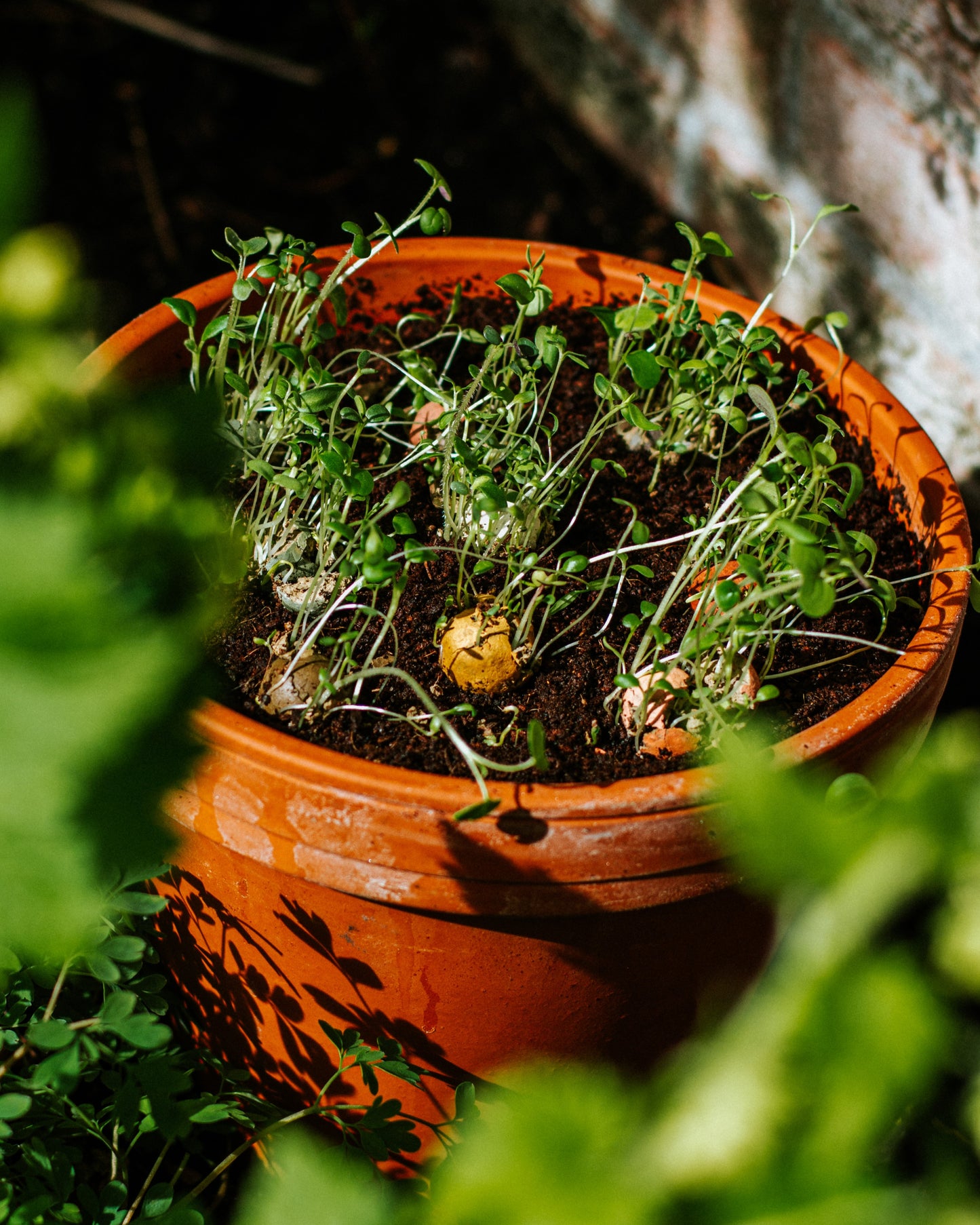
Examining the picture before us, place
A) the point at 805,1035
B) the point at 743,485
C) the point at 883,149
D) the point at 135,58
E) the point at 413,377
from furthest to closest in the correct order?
the point at 135,58 < the point at 883,149 < the point at 413,377 < the point at 743,485 < the point at 805,1035

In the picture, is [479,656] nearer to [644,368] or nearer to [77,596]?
[644,368]

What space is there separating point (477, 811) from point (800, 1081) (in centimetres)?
45

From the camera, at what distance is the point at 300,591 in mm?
1120

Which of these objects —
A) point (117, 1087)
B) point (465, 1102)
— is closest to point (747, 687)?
point (465, 1102)

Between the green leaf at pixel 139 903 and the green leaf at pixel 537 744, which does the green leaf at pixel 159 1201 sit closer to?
the green leaf at pixel 139 903

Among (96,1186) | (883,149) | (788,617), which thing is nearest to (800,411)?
(788,617)

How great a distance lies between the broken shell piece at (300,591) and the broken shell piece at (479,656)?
0.14 metres

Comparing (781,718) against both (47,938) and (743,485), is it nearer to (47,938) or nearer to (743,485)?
(743,485)

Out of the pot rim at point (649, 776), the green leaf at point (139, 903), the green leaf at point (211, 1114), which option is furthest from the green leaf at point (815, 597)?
the green leaf at point (211, 1114)

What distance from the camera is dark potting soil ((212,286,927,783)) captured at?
0.97 metres

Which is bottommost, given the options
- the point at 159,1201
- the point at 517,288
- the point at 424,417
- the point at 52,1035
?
the point at 159,1201

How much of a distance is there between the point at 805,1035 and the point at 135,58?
2.90 m

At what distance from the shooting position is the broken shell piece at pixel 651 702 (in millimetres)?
1008

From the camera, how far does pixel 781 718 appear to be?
3.34ft
